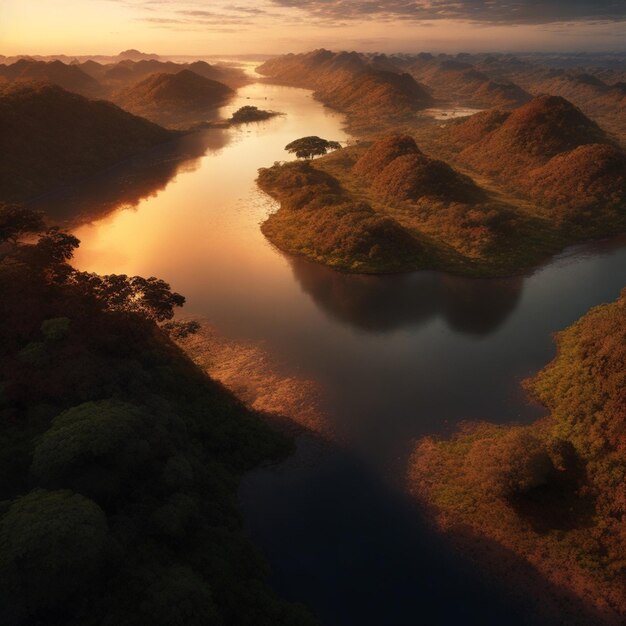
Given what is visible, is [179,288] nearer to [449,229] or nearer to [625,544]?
[449,229]

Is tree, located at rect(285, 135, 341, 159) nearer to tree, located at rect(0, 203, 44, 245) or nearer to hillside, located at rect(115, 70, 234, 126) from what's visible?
tree, located at rect(0, 203, 44, 245)

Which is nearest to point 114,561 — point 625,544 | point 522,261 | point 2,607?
point 2,607

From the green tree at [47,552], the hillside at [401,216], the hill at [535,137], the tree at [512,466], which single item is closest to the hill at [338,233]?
the hillside at [401,216]

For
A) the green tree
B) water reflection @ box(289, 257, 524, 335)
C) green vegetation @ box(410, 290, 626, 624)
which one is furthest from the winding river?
the green tree

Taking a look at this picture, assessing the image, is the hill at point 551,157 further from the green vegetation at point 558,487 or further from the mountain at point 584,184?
the green vegetation at point 558,487

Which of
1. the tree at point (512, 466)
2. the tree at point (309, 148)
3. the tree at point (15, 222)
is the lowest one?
the tree at point (309, 148)

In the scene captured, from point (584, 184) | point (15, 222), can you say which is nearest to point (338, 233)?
point (15, 222)
